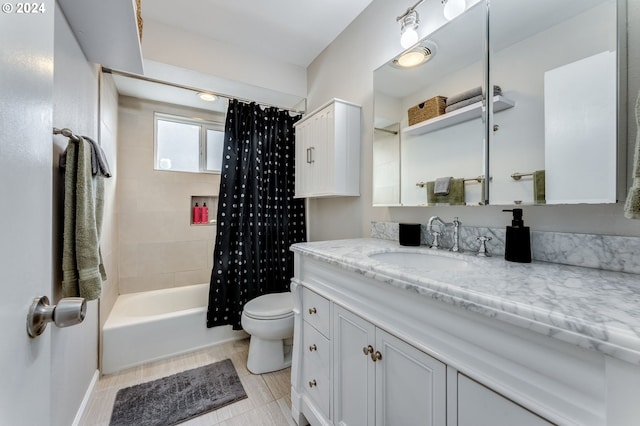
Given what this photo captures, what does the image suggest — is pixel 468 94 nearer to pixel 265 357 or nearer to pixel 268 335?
pixel 268 335

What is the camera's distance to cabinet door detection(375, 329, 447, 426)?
2.35ft

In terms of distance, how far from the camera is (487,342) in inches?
23.4

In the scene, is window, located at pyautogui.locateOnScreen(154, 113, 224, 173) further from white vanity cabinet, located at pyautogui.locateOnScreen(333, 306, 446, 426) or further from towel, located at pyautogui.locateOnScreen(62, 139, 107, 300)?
white vanity cabinet, located at pyautogui.locateOnScreen(333, 306, 446, 426)

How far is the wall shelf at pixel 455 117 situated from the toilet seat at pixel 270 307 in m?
1.43

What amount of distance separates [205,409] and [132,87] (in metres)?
2.49

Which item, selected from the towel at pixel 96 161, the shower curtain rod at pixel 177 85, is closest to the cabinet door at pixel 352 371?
the towel at pixel 96 161

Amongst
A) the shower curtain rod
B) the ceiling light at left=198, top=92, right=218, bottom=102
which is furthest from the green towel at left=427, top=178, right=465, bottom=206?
the ceiling light at left=198, top=92, right=218, bottom=102

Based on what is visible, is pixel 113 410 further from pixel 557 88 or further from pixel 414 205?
pixel 557 88

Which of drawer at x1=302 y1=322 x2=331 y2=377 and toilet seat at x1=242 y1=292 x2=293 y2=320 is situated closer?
drawer at x1=302 y1=322 x2=331 y2=377

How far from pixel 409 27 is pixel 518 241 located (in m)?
1.20

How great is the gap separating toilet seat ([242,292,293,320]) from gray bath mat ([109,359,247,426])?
0.43 metres

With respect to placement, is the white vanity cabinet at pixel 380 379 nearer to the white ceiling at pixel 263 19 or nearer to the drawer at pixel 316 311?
the drawer at pixel 316 311

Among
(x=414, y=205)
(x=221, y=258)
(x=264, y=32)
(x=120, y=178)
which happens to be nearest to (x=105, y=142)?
(x=120, y=178)

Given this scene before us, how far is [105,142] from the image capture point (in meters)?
1.86
